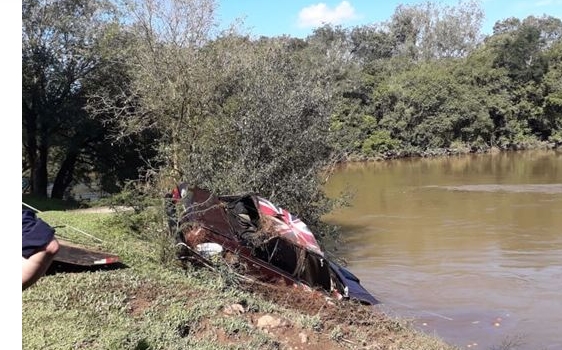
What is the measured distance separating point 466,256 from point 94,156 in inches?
507

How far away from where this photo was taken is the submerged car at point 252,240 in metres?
7.99

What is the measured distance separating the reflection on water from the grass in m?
2.97

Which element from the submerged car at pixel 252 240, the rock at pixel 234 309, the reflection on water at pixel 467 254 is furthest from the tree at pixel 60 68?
the rock at pixel 234 309

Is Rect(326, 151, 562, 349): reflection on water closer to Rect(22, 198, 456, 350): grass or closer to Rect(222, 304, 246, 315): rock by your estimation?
Rect(22, 198, 456, 350): grass

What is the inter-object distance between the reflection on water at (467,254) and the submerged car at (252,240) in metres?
2.49

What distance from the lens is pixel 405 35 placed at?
79062mm

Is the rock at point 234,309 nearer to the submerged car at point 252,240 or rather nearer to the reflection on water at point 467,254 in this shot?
the submerged car at point 252,240

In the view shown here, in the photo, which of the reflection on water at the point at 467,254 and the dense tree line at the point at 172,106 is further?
the dense tree line at the point at 172,106

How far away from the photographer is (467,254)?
53.3 feet

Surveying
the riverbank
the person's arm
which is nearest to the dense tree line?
the person's arm


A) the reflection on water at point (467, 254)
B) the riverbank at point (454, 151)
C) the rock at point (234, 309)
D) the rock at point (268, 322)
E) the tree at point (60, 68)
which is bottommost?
the reflection on water at point (467, 254)

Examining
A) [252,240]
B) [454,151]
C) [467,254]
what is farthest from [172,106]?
[454,151]

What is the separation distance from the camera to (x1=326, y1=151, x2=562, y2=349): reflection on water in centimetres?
1059

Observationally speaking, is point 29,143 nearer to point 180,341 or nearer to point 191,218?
point 191,218
